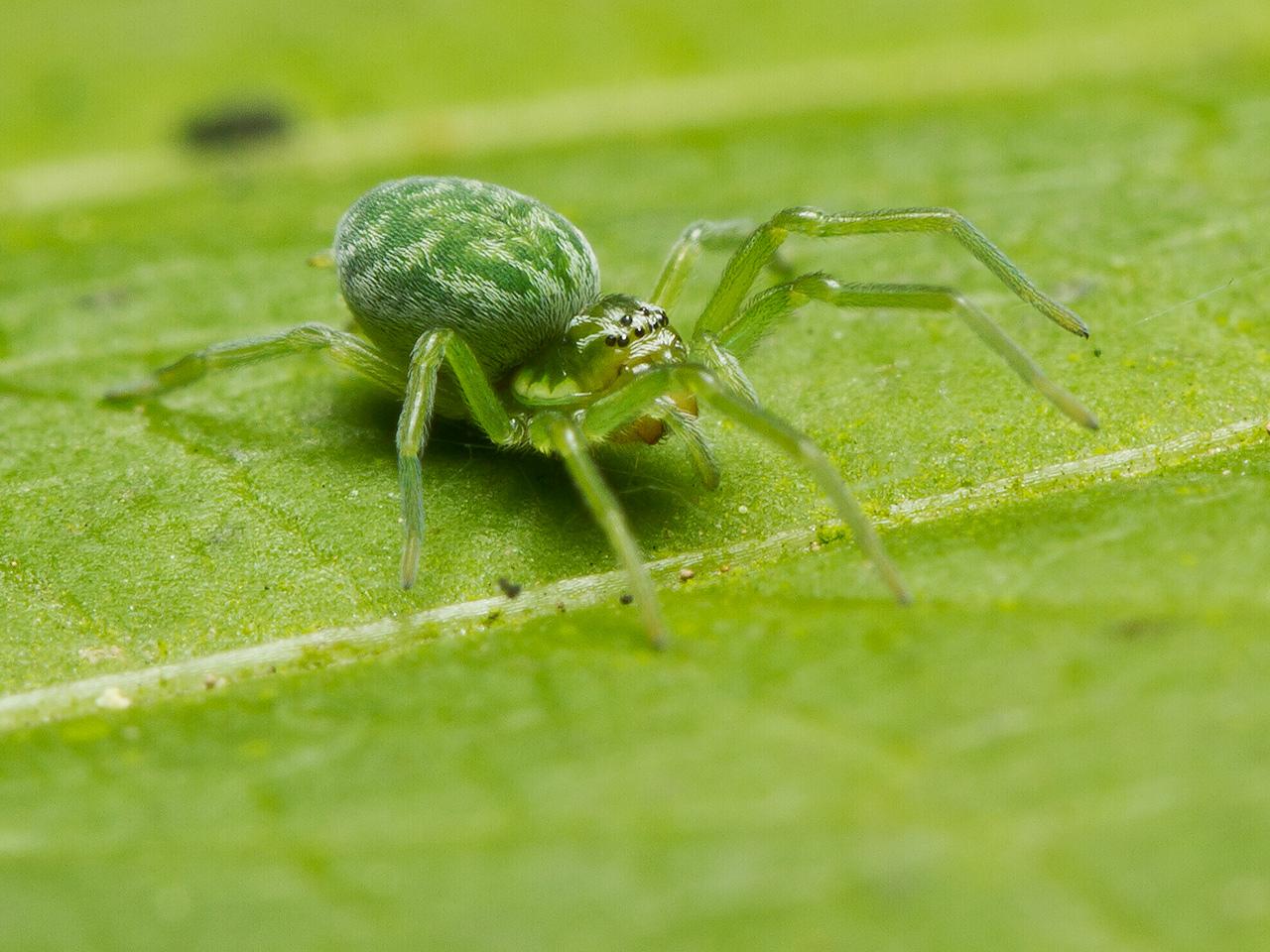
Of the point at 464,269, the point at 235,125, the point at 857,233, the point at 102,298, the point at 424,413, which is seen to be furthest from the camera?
the point at 235,125

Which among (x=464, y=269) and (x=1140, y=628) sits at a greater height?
(x=464, y=269)

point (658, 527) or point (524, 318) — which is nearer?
point (658, 527)

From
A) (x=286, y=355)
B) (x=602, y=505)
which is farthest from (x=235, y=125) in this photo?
(x=602, y=505)

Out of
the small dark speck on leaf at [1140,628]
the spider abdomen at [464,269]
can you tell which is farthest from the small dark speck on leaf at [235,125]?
the small dark speck on leaf at [1140,628]

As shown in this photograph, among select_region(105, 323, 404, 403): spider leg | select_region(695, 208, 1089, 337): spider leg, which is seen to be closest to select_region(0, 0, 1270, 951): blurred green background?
select_region(105, 323, 404, 403): spider leg

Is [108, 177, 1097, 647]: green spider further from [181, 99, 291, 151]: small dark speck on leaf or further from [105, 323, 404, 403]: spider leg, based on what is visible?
[181, 99, 291, 151]: small dark speck on leaf

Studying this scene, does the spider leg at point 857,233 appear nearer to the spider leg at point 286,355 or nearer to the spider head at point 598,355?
the spider head at point 598,355

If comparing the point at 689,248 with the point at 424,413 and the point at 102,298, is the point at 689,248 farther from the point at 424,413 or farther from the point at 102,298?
the point at 102,298

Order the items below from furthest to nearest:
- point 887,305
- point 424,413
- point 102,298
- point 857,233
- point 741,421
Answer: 1. point 102,298
2. point 857,233
3. point 424,413
4. point 887,305
5. point 741,421
